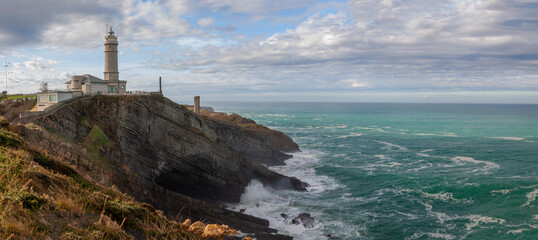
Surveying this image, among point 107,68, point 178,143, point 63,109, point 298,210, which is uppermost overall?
point 107,68

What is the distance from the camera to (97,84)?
38469 mm

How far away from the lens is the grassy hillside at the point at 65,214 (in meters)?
7.94

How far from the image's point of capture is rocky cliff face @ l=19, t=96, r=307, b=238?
2720cm

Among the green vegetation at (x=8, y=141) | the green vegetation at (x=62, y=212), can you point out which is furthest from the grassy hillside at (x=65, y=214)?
the green vegetation at (x=8, y=141)

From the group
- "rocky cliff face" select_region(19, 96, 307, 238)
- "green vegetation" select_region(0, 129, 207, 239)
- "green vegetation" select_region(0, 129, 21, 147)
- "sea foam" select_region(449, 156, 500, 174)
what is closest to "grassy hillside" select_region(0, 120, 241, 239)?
"green vegetation" select_region(0, 129, 207, 239)

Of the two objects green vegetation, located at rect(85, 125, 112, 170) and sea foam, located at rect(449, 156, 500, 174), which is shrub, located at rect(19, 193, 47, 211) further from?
sea foam, located at rect(449, 156, 500, 174)

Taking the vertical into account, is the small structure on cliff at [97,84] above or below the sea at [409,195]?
above

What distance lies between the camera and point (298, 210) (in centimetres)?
3288

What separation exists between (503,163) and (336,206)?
32.7m

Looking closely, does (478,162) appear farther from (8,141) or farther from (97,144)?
(8,141)

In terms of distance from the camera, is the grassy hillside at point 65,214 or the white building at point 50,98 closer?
the grassy hillside at point 65,214

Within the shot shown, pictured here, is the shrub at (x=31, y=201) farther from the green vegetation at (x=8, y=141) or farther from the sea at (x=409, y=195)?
the sea at (x=409, y=195)

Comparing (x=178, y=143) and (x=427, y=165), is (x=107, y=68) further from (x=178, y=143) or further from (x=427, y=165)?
(x=427, y=165)

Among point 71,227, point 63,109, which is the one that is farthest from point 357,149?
point 71,227
